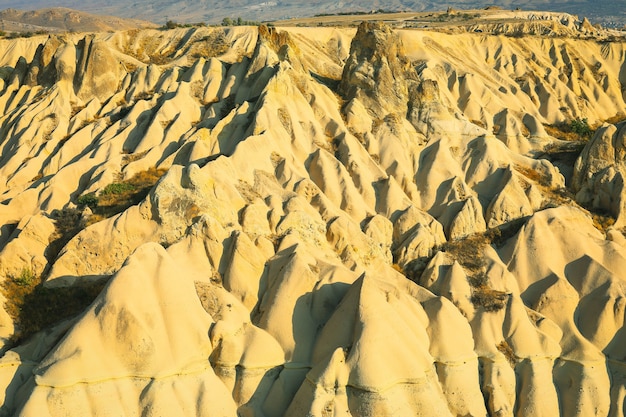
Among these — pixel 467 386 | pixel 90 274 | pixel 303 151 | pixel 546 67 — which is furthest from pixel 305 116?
pixel 546 67

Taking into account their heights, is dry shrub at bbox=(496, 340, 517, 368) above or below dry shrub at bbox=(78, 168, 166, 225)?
below

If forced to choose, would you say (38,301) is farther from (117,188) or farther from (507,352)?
(507,352)

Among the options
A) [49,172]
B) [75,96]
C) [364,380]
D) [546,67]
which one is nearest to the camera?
[364,380]

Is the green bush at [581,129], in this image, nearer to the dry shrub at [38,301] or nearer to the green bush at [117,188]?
the green bush at [117,188]

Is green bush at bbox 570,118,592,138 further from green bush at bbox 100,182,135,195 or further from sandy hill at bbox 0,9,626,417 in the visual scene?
green bush at bbox 100,182,135,195

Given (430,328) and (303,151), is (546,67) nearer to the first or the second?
(303,151)

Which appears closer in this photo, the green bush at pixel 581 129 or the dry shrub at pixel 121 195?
the dry shrub at pixel 121 195

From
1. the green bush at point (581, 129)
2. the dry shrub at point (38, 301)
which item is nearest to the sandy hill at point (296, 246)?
the dry shrub at point (38, 301)

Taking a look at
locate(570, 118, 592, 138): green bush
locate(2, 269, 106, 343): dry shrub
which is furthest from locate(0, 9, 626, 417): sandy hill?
locate(570, 118, 592, 138): green bush

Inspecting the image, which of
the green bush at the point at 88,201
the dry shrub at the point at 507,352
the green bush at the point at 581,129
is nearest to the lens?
the dry shrub at the point at 507,352
